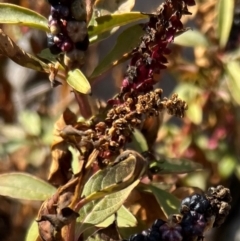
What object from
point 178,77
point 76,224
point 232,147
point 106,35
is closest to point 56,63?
point 106,35

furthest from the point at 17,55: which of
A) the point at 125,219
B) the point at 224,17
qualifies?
the point at 224,17

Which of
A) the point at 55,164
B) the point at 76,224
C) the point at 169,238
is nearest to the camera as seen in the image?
the point at 169,238

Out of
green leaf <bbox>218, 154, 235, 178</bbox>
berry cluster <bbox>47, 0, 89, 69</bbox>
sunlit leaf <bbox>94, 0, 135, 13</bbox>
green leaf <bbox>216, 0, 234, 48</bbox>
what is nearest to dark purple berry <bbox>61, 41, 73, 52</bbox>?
berry cluster <bbox>47, 0, 89, 69</bbox>

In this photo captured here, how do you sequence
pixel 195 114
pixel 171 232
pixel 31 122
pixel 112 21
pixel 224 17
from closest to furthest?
pixel 171 232 → pixel 112 21 → pixel 224 17 → pixel 195 114 → pixel 31 122

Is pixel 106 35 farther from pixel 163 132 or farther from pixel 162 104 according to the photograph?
pixel 163 132

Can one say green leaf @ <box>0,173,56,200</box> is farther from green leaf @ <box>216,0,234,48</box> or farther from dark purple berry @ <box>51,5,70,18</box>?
green leaf @ <box>216,0,234,48</box>

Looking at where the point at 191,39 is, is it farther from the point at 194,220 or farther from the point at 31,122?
the point at 194,220
